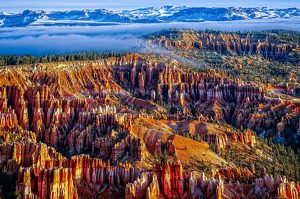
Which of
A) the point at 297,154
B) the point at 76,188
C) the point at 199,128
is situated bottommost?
the point at 297,154

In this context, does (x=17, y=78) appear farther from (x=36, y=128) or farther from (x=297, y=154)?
(x=297, y=154)

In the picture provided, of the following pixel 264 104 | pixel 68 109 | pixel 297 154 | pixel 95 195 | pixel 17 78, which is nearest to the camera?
pixel 95 195

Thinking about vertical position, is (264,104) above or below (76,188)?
Answer: below

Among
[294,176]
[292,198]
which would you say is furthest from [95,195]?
[294,176]

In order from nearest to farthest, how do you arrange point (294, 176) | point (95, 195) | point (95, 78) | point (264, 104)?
point (95, 195) < point (294, 176) < point (264, 104) < point (95, 78)

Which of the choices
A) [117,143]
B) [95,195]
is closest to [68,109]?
[117,143]

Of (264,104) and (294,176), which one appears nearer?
(294,176)

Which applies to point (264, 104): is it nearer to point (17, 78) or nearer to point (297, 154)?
point (297, 154)
